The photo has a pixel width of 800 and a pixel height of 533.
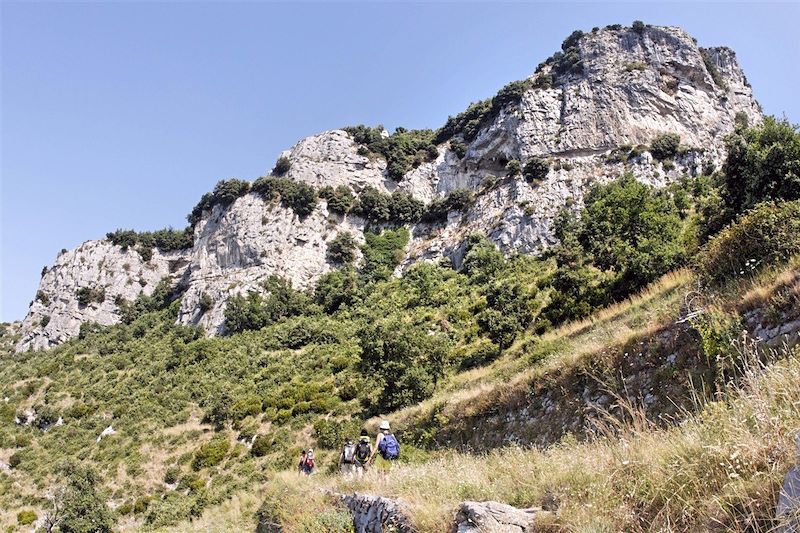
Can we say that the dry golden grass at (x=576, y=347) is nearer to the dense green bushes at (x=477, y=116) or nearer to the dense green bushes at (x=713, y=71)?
the dense green bushes at (x=477, y=116)

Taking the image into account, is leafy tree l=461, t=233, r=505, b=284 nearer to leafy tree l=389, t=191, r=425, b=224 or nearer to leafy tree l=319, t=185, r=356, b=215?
leafy tree l=389, t=191, r=425, b=224

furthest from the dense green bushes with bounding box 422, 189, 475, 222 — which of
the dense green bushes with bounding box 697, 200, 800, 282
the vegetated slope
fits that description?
the dense green bushes with bounding box 697, 200, 800, 282

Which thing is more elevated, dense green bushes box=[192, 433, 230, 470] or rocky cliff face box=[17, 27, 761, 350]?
rocky cliff face box=[17, 27, 761, 350]

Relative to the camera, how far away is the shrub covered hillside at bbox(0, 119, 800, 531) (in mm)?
4277

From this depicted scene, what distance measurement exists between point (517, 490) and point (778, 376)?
266cm

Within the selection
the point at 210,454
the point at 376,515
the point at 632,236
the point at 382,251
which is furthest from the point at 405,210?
the point at 376,515

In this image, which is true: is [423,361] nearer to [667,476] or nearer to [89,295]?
[667,476]

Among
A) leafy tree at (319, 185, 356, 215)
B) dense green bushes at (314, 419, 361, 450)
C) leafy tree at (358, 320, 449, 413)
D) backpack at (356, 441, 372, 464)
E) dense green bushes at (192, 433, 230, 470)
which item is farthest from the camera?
leafy tree at (319, 185, 356, 215)

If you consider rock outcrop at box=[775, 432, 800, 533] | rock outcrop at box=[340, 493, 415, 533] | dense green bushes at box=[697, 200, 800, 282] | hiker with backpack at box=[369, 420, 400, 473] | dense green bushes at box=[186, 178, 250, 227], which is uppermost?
dense green bushes at box=[186, 178, 250, 227]

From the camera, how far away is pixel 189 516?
21812 millimetres

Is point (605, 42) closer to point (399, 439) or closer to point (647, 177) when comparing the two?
point (647, 177)

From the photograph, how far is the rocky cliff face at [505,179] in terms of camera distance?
52.8 m

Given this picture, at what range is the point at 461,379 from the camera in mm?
23594

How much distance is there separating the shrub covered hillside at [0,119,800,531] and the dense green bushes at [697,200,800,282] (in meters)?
0.05
